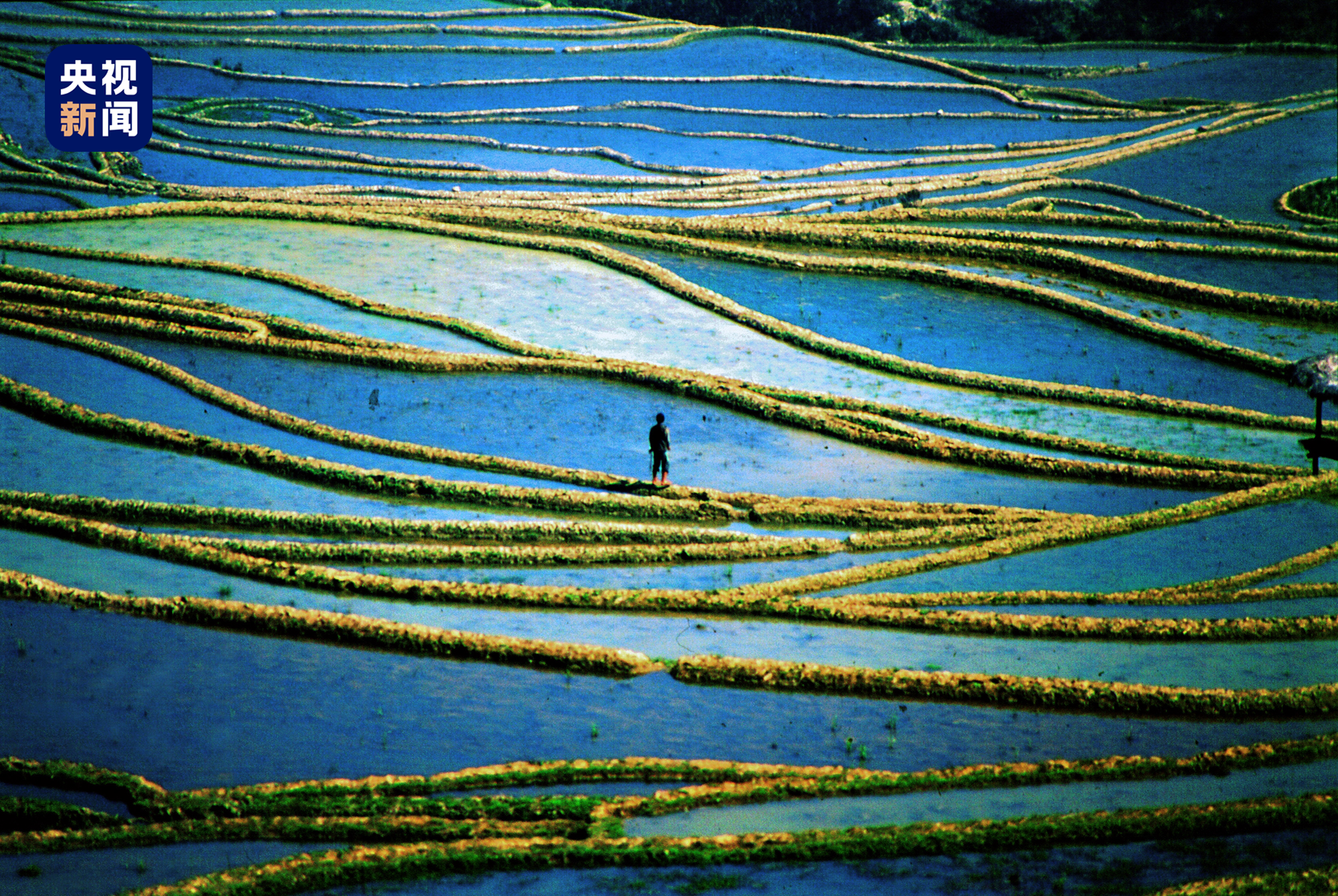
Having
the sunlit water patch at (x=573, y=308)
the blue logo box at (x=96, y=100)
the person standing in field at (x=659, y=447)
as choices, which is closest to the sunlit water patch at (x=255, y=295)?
the sunlit water patch at (x=573, y=308)

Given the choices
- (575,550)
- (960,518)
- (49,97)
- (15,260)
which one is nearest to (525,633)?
(575,550)

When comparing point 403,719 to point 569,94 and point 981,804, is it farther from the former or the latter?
point 569,94

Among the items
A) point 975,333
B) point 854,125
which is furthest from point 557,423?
point 854,125

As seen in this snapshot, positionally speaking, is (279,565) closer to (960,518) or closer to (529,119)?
(960,518)

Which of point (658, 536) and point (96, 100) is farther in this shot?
point (96, 100)

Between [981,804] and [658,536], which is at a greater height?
[658,536]

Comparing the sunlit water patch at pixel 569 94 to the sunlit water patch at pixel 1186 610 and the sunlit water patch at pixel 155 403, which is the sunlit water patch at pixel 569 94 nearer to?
the sunlit water patch at pixel 155 403

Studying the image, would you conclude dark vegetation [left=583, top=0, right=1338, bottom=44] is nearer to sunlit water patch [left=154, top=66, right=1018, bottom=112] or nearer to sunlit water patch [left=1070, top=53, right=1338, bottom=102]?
sunlit water patch [left=1070, top=53, right=1338, bottom=102]
